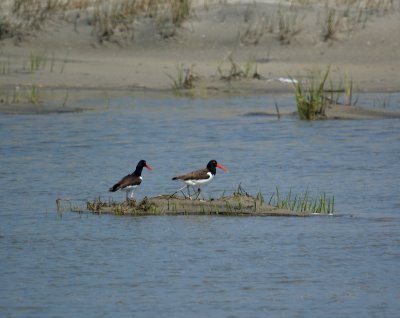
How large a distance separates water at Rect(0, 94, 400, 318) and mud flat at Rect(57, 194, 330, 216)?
176 mm

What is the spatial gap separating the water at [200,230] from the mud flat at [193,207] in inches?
6.9

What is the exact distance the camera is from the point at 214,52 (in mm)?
22203

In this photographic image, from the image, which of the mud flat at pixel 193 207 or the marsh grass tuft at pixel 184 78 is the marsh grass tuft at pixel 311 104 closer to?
the marsh grass tuft at pixel 184 78

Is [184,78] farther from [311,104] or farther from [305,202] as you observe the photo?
[305,202]

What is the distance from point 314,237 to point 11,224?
9.10 ft

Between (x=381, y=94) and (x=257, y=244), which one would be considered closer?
(x=257, y=244)

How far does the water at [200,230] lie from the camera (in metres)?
8.23

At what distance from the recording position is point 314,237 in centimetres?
1007

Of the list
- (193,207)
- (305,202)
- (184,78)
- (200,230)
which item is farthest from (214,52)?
(200,230)

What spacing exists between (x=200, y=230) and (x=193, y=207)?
0.76 m

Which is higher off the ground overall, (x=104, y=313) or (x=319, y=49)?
(x=319, y=49)

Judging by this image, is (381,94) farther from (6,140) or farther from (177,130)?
(6,140)

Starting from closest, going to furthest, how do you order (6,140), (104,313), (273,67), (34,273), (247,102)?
(104,313)
(34,273)
(6,140)
(247,102)
(273,67)

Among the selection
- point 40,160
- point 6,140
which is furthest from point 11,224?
point 6,140
